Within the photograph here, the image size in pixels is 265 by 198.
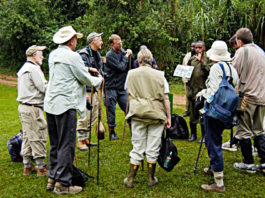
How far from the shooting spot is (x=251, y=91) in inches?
183

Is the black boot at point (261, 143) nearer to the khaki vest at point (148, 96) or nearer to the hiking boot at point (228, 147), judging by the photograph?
the hiking boot at point (228, 147)

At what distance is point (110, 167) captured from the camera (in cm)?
520

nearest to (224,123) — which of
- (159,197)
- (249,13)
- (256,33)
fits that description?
(159,197)

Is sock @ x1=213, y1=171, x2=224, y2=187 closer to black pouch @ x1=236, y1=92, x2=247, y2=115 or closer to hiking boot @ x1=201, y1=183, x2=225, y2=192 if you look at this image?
hiking boot @ x1=201, y1=183, x2=225, y2=192

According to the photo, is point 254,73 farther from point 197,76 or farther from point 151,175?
point 151,175

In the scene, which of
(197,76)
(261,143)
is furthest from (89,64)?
(261,143)

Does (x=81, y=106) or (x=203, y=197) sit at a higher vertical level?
(x=81, y=106)

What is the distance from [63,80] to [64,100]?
0.88 ft

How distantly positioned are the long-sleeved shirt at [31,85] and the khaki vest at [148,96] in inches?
59.3

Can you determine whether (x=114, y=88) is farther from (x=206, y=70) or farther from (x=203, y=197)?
(x=203, y=197)

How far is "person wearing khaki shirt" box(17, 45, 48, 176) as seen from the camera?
4621 mm

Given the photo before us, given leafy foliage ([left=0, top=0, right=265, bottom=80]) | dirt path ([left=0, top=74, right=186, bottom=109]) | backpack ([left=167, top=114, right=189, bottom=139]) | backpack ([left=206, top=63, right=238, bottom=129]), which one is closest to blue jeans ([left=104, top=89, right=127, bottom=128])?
backpack ([left=167, top=114, right=189, bottom=139])

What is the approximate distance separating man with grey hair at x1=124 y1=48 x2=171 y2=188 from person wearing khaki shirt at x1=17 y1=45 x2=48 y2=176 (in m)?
1.48

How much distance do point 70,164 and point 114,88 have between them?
2893mm
